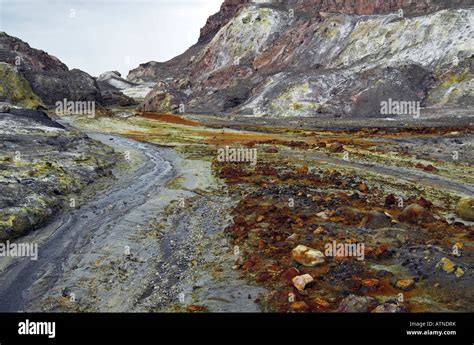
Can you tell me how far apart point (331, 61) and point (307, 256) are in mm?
67466

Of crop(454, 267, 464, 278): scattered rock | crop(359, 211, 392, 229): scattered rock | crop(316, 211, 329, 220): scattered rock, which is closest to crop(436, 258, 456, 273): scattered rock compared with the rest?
crop(454, 267, 464, 278): scattered rock

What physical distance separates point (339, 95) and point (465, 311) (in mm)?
55494

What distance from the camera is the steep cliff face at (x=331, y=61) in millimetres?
59656

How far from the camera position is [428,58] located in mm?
63312

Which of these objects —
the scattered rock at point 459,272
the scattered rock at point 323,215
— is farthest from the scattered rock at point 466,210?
the scattered rock at point 459,272

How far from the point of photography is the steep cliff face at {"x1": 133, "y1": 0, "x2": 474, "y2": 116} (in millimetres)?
59656

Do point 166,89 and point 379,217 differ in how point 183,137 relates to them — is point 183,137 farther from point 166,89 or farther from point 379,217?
point 166,89

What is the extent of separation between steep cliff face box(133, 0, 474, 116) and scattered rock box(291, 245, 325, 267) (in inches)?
1872

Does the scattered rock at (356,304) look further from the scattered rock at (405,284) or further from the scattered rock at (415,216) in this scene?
the scattered rock at (415,216)

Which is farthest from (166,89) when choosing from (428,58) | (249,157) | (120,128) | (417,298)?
(417,298)

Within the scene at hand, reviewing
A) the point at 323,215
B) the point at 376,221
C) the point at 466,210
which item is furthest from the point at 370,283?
the point at 466,210

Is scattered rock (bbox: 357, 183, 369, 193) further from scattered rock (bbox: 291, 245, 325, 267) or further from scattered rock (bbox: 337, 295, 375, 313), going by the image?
scattered rock (bbox: 337, 295, 375, 313)

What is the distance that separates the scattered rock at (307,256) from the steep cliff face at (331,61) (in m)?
47.6

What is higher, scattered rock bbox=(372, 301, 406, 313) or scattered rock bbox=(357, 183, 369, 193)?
scattered rock bbox=(357, 183, 369, 193)
